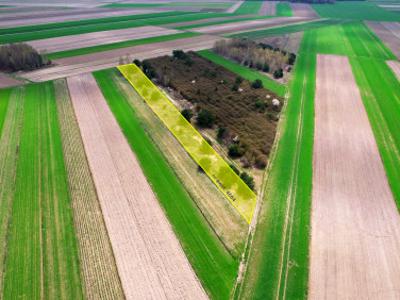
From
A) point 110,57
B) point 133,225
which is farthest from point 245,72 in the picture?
point 133,225

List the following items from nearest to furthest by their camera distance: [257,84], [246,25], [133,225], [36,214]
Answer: [133,225]
[36,214]
[257,84]
[246,25]

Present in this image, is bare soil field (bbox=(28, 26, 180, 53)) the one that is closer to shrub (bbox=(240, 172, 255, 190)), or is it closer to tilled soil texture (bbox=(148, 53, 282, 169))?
tilled soil texture (bbox=(148, 53, 282, 169))

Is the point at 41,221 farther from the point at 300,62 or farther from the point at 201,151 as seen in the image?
the point at 300,62

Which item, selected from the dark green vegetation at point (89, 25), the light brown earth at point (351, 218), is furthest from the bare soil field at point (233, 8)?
the light brown earth at point (351, 218)

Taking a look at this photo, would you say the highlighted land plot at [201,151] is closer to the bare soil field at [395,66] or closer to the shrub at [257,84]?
the shrub at [257,84]

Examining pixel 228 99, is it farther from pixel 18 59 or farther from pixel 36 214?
pixel 18 59

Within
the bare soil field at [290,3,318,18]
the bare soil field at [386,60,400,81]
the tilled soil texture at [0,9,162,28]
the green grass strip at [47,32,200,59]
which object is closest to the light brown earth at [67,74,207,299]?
the green grass strip at [47,32,200,59]

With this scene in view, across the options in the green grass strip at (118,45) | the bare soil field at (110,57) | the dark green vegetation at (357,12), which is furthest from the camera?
the dark green vegetation at (357,12)
